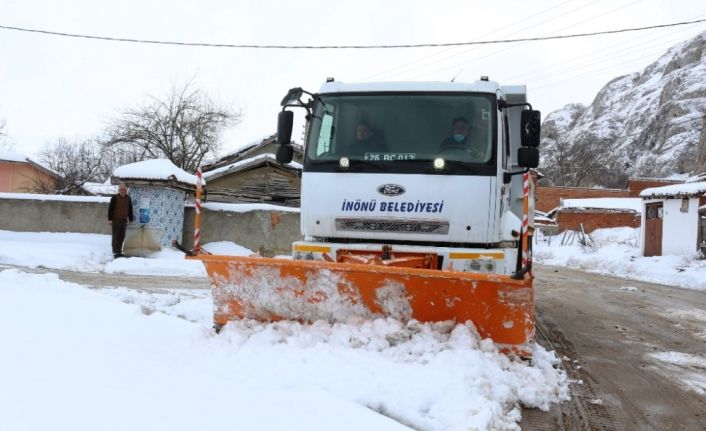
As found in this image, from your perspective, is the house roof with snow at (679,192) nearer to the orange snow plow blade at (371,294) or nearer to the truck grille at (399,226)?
the truck grille at (399,226)

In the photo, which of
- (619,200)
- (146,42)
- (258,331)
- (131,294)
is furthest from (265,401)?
(619,200)

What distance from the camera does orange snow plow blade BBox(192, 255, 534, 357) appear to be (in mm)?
4449

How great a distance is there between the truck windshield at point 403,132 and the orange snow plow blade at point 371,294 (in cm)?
117

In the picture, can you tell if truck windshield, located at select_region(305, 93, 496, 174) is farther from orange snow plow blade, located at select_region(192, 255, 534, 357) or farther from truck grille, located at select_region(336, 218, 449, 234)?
orange snow plow blade, located at select_region(192, 255, 534, 357)

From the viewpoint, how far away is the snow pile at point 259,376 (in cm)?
307

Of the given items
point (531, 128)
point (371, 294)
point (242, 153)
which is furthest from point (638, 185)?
point (371, 294)

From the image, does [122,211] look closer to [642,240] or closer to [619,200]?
[642,240]

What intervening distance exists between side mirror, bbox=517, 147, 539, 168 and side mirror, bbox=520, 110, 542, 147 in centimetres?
6

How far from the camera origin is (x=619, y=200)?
42.7 metres

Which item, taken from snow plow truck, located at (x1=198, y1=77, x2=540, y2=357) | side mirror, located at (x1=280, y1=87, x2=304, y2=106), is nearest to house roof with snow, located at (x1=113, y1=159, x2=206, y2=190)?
side mirror, located at (x1=280, y1=87, x2=304, y2=106)

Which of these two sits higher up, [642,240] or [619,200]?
[619,200]

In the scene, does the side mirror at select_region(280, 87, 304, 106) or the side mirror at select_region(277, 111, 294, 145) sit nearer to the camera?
the side mirror at select_region(280, 87, 304, 106)

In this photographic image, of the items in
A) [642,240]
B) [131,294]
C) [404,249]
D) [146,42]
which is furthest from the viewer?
[642,240]

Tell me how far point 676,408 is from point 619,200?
4259 centimetres
